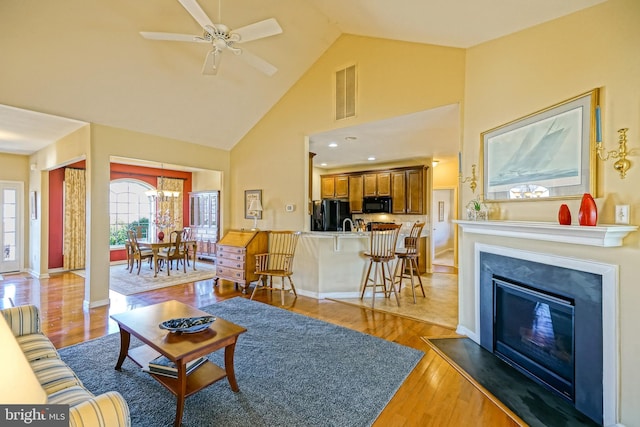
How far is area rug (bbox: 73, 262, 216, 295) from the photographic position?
16.0 ft

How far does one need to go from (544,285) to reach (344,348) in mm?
1795

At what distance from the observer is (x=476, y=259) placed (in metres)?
2.93

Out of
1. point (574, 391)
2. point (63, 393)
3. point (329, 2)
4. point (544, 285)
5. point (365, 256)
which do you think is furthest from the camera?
point (365, 256)

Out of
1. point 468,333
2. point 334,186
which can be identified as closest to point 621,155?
point 468,333

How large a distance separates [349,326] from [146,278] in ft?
14.1

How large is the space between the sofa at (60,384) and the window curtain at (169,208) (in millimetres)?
5690

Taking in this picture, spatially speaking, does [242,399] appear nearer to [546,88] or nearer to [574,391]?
[574,391]

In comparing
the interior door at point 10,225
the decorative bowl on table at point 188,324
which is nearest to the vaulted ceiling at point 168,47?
the interior door at point 10,225

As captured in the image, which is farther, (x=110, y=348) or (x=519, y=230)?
(x=110, y=348)

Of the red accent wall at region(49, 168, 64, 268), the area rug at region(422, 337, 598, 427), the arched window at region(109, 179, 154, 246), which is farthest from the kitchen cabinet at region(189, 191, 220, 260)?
the area rug at region(422, 337, 598, 427)

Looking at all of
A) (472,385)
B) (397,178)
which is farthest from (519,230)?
(397,178)

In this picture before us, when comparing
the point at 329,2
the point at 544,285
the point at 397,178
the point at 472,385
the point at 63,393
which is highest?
A: the point at 329,2

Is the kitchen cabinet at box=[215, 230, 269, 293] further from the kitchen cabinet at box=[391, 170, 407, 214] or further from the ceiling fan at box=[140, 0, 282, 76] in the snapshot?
the kitchen cabinet at box=[391, 170, 407, 214]

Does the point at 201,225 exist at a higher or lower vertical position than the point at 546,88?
lower
